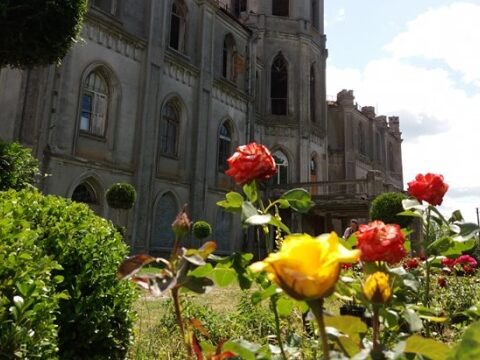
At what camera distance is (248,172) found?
1.74m

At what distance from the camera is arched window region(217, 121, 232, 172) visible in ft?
71.4

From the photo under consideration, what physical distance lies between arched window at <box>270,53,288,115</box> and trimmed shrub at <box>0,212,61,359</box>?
25139 mm

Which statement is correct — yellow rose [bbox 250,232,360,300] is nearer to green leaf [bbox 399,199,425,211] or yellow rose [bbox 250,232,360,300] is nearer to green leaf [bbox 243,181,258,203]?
green leaf [bbox 243,181,258,203]

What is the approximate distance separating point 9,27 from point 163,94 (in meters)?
10.3

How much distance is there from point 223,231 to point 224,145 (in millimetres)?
4536

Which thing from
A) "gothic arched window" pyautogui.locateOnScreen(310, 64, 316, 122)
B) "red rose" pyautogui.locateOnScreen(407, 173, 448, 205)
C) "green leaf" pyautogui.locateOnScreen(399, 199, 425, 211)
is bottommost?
"green leaf" pyautogui.locateOnScreen(399, 199, 425, 211)

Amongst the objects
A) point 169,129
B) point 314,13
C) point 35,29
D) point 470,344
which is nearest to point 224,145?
point 169,129

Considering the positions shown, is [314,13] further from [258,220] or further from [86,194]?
[258,220]

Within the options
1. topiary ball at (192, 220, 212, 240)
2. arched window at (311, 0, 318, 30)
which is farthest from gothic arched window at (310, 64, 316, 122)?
topiary ball at (192, 220, 212, 240)

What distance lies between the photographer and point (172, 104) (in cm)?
1970

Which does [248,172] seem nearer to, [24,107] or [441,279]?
[441,279]

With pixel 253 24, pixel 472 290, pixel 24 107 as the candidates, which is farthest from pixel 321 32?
pixel 472 290

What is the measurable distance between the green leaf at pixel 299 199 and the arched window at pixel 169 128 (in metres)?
17.3

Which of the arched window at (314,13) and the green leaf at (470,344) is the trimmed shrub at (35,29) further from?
the arched window at (314,13)
